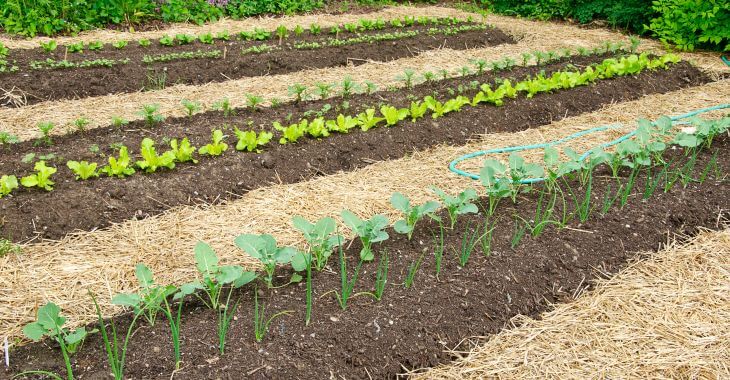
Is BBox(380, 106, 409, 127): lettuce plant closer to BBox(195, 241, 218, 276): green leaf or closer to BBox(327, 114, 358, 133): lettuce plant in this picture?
BBox(327, 114, 358, 133): lettuce plant

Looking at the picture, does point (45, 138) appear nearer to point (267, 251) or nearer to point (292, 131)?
point (292, 131)

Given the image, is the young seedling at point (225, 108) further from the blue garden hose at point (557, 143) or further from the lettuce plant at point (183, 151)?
the blue garden hose at point (557, 143)

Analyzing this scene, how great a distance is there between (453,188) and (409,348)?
1.75m

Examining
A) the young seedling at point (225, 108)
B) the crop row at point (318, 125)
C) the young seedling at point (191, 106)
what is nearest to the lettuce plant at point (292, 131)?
the crop row at point (318, 125)

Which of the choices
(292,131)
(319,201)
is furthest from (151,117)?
(319,201)

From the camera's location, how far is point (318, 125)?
14.8 ft

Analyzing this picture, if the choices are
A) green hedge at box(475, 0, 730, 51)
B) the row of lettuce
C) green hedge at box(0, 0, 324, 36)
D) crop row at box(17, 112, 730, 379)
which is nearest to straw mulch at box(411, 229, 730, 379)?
crop row at box(17, 112, 730, 379)

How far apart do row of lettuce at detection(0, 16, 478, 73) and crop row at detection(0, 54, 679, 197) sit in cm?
181

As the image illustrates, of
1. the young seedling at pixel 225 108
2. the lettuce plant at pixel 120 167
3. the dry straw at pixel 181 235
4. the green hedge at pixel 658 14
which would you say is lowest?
the dry straw at pixel 181 235

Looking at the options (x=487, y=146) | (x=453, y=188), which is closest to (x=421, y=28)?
(x=487, y=146)

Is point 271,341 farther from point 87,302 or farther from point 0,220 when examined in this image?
point 0,220

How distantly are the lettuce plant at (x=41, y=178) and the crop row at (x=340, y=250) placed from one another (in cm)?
116

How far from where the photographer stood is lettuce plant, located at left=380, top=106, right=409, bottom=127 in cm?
475

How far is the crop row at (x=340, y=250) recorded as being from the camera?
7.41 feet
